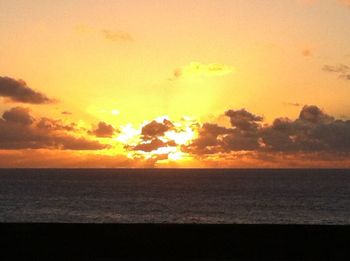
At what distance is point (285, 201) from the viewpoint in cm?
8662

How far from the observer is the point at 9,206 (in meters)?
74.8

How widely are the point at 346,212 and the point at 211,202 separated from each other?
20797 mm

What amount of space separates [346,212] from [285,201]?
643 inches
